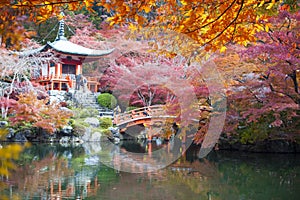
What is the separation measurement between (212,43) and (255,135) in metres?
6.95

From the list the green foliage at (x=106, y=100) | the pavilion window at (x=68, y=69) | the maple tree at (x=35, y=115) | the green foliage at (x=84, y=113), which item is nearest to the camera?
the maple tree at (x=35, y=115)

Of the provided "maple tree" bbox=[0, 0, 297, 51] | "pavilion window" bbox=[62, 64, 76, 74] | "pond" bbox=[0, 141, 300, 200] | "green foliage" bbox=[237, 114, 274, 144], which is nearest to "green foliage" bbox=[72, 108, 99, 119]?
"pavilion window" bbox=[62, 64, 76, 74]

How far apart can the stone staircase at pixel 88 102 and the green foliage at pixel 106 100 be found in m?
0.19

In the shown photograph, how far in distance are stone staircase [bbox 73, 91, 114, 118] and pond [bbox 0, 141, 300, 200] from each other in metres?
4.97

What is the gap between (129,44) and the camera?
14695mm

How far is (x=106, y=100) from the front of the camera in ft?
48.5

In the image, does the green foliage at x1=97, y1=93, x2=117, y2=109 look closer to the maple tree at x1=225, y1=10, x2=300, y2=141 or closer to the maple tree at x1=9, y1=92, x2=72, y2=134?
the maple tree at x1=9, y1=92, x2=72, y2=134

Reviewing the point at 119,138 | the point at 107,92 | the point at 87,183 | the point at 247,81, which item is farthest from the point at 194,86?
the point at 107,92

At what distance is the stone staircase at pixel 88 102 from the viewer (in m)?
14.0

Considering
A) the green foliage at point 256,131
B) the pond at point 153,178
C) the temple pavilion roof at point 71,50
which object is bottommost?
the pond at point 153,178

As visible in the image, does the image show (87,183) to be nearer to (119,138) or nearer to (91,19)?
(119,138)

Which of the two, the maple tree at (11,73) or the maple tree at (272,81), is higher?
the maple tree at (11,73)

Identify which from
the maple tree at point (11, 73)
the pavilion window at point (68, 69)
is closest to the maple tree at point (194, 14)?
the maple tree at point (11, 73)

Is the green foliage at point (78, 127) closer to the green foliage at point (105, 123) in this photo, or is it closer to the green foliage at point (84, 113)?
the green foliage at point (105, 123)
